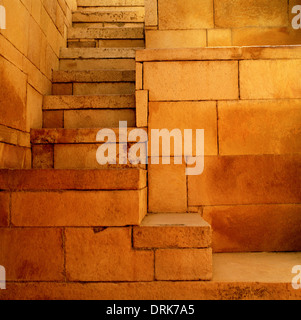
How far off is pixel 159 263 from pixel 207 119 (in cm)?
183

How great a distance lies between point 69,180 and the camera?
244 centimetres

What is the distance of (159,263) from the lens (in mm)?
2422

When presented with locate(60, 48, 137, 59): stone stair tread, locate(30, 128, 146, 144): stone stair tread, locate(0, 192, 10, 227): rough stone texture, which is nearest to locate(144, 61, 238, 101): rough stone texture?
locate(30, 128, 146, 144): stone stair tread

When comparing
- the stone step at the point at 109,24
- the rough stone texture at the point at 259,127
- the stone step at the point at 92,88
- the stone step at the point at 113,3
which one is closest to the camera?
the rough stone texture at the point at 259,127

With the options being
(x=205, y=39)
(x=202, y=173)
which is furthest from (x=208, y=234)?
(x=205, y=39)

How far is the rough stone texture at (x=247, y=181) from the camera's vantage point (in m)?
3.29

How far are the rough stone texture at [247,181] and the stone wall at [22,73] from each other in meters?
2.04

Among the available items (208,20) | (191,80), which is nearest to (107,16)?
(208,20)

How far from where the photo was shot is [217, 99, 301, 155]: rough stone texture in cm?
338

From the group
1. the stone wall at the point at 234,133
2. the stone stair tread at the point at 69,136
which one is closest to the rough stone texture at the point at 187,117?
the stone wall at the point at 234,133

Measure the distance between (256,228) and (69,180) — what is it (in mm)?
2216

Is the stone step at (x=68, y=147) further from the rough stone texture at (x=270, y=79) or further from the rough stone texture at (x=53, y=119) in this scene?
the rough stone texture at (x=270, y=79)

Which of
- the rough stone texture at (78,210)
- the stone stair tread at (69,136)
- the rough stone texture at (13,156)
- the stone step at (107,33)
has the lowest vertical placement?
the rough stone texture at (78,210)

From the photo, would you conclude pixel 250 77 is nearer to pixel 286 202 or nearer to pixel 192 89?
pixel 192 89
